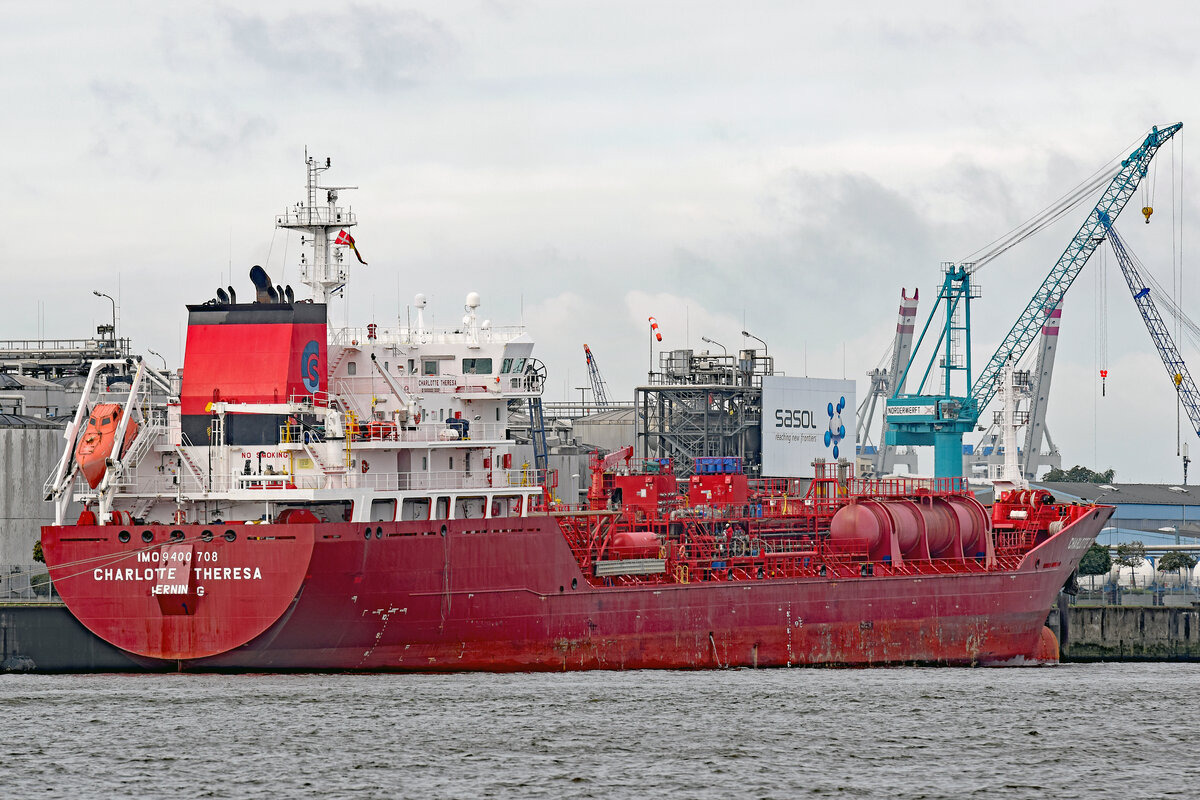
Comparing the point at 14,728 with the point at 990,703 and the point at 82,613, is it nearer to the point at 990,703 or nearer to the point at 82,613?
the point at 82,613

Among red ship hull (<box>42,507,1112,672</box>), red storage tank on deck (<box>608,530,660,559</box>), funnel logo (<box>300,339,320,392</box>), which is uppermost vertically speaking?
funnel logo (<box>300,339,320,392</box>)

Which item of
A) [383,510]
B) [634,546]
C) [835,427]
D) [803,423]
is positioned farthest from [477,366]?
[835,427]

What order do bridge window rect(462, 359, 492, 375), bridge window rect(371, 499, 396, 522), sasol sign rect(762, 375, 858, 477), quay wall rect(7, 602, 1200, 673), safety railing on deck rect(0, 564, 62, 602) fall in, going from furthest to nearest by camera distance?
1. sasol sign rect(762, 375, 858, 477)
2. quay wall rect(7, 602, 1200, 673)
3. safety railing on deck rect(0, 564, 62, 602)
4. bridge window rect(462, 359, 492, 375)
5. bridge window rect(371, 499, 396, 522)

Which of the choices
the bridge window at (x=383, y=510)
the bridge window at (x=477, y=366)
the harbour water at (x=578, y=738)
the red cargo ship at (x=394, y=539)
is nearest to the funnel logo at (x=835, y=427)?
the red cargo ship at (x=394, y=539)

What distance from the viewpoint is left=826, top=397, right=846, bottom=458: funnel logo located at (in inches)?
3669

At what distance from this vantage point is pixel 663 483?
5109 centimetres

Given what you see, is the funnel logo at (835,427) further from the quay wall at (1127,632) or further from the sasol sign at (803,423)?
the quay wall at (1127,632)

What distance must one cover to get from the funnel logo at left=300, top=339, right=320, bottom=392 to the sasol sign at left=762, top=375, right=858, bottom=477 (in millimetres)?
42849

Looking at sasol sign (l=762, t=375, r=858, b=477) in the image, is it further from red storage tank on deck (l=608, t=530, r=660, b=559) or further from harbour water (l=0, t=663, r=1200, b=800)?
harbour water (l=0, t=663, r=1200, b=800)

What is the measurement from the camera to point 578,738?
3631 cm

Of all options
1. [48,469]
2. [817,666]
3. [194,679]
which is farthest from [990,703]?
[48,469]

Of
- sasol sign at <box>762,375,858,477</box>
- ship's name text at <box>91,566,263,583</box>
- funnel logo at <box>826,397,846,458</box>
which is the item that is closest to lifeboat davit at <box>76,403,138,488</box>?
ship's name text at <box>91,566,263,583</box>

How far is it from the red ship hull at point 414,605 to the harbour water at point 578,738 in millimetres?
797

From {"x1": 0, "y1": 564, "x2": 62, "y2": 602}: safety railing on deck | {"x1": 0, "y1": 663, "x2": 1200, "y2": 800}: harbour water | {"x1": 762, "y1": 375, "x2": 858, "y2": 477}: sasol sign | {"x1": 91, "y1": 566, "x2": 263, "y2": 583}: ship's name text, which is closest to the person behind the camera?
{"x1": 0, "y1": 663, "x2": 1200, "y2": 800}: harbour water
